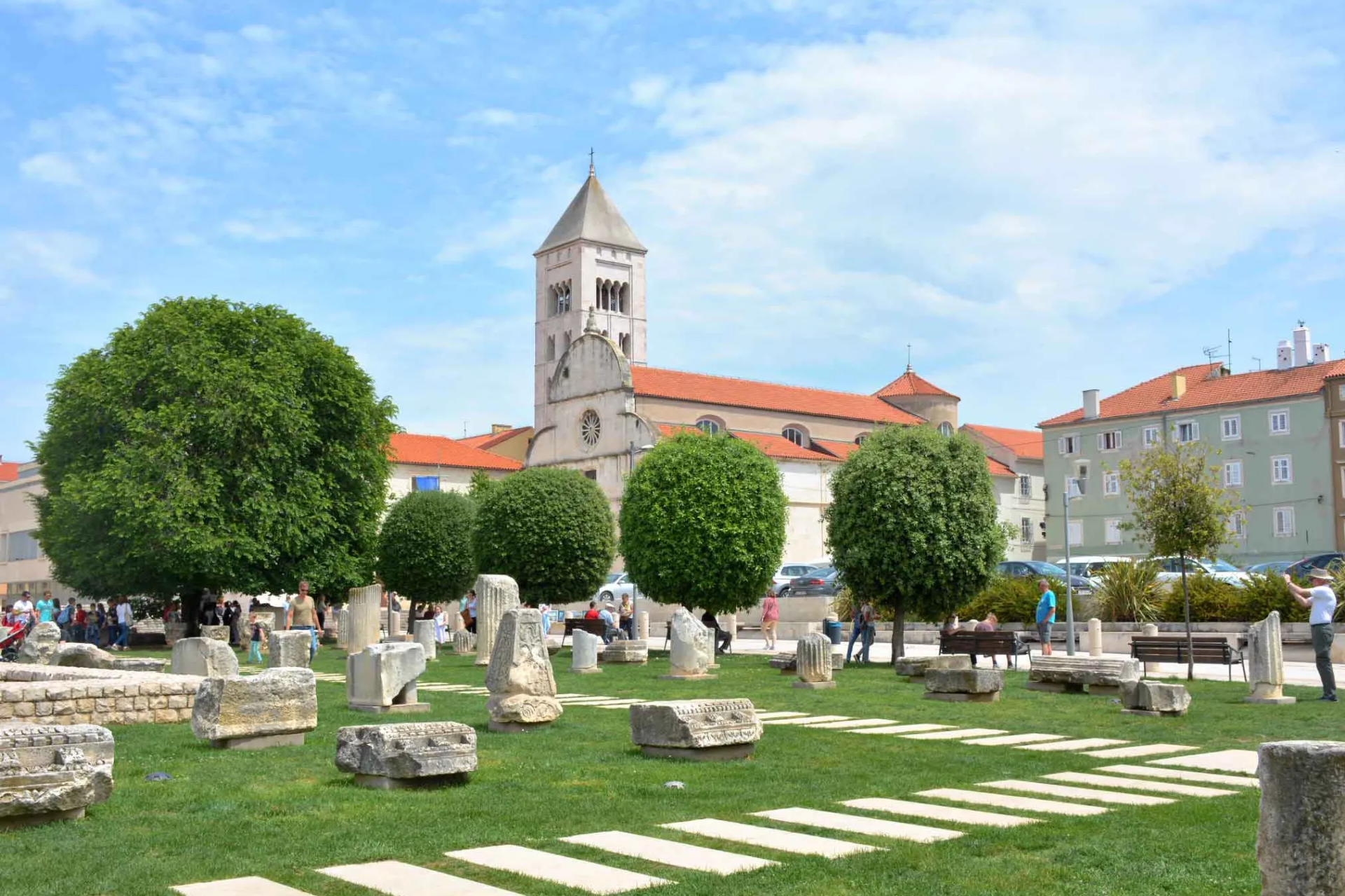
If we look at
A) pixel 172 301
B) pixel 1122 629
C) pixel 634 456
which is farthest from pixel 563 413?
pixel 1122 629

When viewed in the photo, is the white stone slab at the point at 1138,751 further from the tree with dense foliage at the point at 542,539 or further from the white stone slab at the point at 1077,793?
the tree with dense foliage at the point at 542,539

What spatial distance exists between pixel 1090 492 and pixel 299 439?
48.5 m

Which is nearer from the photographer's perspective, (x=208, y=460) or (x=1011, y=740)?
(x=1011, y=740)

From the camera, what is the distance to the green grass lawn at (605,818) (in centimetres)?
672

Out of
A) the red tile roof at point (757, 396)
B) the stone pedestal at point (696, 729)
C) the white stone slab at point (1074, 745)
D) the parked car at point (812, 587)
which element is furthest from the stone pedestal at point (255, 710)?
the red tile roof at point (757, 396)

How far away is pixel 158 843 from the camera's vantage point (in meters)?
7.76

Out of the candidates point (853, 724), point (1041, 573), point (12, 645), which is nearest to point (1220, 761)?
point (853, 724)

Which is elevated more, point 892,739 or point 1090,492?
point 1090,492

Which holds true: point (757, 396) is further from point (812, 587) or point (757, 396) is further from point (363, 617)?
point (363, 617)

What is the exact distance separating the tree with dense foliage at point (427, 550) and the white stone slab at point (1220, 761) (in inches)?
1371

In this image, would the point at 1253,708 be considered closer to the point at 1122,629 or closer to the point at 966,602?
the point at 966,602

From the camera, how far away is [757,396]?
7669 cm

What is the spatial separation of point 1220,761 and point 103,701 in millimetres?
11556

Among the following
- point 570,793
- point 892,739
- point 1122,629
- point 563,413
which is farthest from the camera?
point 563,413
